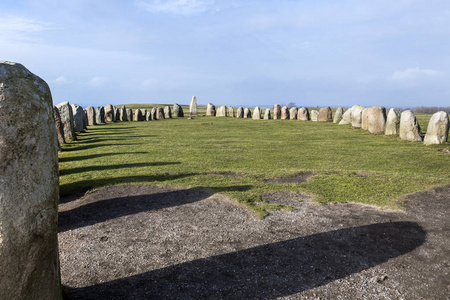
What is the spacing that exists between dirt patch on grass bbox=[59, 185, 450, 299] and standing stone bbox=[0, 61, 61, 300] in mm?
1375

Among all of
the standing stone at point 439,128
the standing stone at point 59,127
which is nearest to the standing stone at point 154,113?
the standing stone at point 59,127

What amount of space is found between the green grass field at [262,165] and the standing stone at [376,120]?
1237 mm

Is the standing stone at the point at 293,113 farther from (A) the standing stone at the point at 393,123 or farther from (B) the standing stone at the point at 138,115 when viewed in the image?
(B) the standing stone at the point at 138,115

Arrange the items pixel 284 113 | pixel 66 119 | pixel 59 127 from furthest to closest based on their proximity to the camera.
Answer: pixel 284 113, pixel 66 119, pixel 59 127

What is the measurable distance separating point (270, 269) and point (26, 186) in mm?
3501

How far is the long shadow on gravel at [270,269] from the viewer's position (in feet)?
14.9

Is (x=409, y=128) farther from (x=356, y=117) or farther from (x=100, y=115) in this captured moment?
(x=100, y=115)

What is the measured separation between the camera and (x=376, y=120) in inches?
824

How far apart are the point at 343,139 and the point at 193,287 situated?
1662 cm

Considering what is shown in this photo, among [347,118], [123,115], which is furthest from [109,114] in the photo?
[347,118]

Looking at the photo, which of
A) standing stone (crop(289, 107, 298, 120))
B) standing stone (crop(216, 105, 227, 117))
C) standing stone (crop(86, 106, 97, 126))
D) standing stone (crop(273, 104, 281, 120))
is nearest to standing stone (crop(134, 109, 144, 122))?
standing stone (crop(86, 106, 97, 126))

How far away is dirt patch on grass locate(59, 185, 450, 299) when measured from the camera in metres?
4.62

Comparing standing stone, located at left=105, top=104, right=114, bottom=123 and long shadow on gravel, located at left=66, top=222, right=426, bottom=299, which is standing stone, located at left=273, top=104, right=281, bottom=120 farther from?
long shadow on gravel, located at left=66, top=222, right=426, bottom=299

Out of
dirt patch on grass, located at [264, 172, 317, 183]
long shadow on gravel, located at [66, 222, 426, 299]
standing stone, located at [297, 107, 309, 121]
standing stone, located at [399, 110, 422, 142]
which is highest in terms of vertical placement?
standing stone, located at [297, 107, 309, 121]
